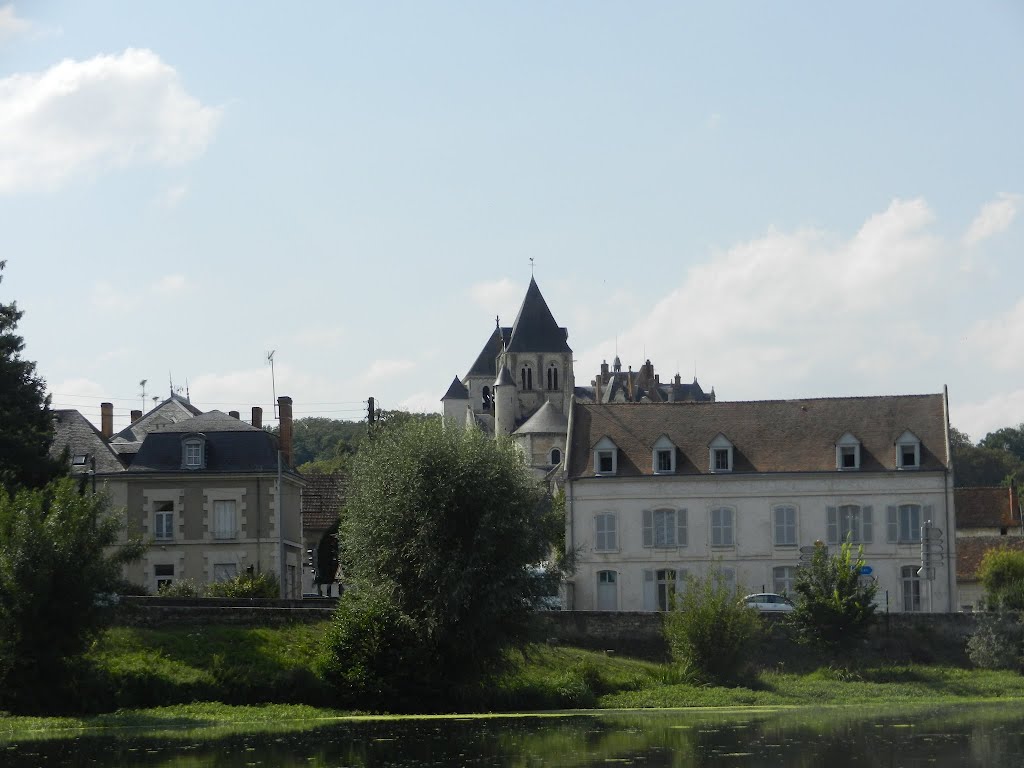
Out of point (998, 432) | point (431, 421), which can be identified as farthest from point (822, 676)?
point (998, 432)

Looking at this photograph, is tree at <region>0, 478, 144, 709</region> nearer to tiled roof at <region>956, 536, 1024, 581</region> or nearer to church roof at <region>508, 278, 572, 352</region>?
tiled roof at <region>956, 536, 1024, 581</region>

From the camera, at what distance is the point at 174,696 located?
36062 mm

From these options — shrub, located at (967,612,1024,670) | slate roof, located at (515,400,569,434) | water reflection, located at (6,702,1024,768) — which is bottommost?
water reflection, located at (6,702,1024,768)

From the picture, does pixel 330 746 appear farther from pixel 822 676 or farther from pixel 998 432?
pixel 998 432

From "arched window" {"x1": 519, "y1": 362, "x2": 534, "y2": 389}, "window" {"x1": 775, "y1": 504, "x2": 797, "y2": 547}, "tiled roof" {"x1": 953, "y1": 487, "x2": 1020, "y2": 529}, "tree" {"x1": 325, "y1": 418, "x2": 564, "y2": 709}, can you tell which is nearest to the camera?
"tree" {"x1": 325, "y1": 418, "x2": 564, "y2": 709}

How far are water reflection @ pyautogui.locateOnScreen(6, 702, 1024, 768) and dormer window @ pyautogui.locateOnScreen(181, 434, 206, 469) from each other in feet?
68.6

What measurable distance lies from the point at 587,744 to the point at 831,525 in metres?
26.8

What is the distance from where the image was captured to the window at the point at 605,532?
55.2 metres

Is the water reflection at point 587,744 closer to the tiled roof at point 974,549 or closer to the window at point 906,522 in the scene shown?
the window at point 906,522

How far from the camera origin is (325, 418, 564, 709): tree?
37.0 m

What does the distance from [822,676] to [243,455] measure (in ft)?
66.8

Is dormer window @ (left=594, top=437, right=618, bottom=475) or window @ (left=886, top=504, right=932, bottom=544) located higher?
Result: dormer window @ (left=594, top=437, right=618, bottom=475)

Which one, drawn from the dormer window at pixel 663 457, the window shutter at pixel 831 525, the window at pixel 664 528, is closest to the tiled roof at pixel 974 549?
the window shutter at pixel 831 525

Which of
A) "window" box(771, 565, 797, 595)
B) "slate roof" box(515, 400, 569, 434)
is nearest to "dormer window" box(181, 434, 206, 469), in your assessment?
"window" box(771, 565, 797, 595)
